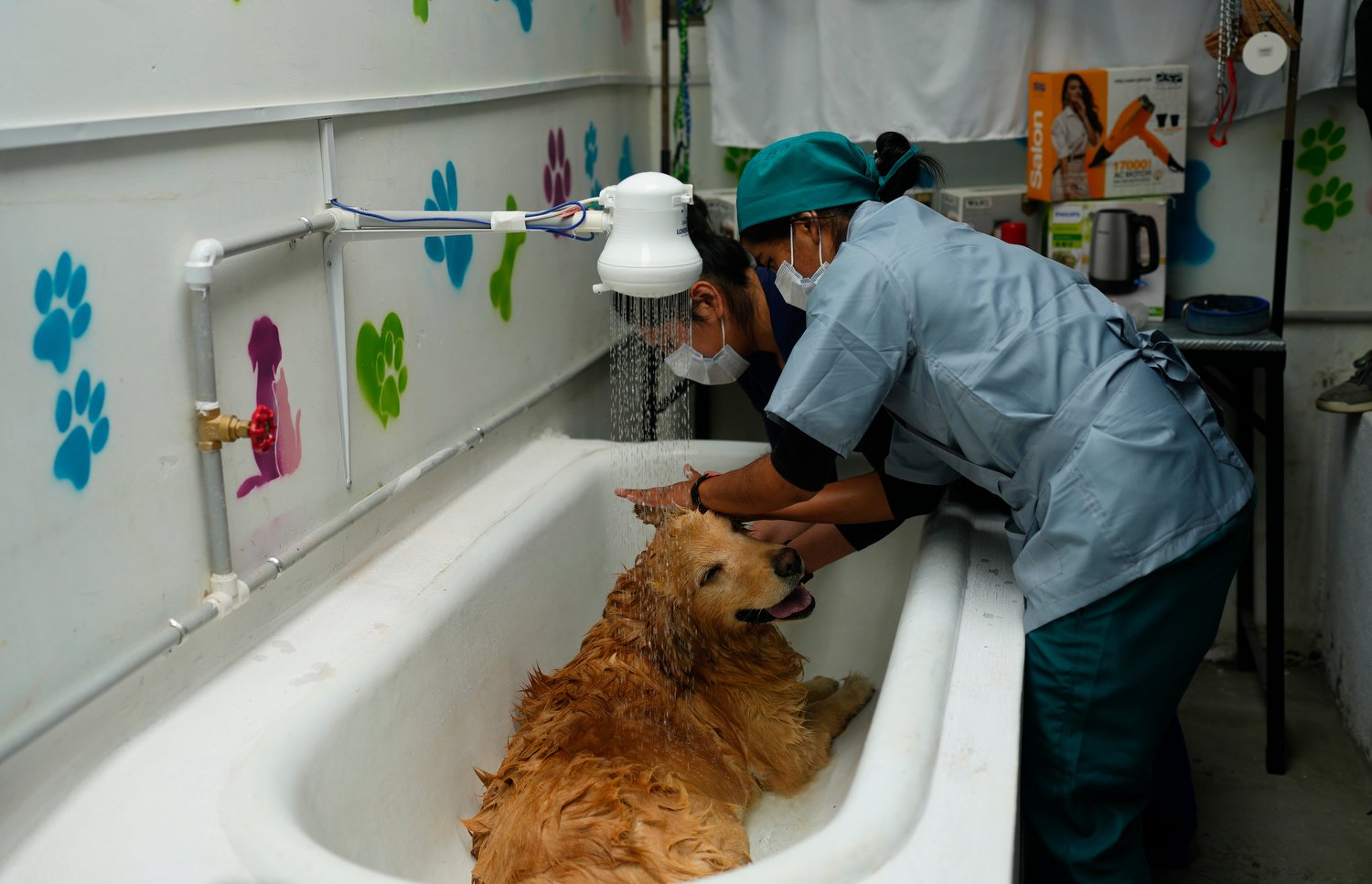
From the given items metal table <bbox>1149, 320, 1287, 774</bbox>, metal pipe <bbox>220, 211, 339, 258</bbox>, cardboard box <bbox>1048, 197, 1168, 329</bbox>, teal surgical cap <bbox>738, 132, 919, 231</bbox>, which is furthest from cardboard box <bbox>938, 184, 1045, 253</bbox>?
metal pipe <bbox>220, 211, 339, 258</bbox>

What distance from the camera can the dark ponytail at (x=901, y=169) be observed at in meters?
1.88

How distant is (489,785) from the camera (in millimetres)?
1805

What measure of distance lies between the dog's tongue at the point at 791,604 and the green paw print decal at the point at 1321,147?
6.27 feet

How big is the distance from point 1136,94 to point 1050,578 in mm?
1700

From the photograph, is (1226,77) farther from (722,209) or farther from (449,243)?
(449,243)

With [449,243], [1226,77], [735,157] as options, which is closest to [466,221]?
[449,243]

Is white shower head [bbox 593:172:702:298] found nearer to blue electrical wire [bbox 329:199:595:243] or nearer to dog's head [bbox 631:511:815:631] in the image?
blue electrical wire [bbox 329:199:595:243]

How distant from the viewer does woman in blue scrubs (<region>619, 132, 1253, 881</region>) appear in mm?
1652

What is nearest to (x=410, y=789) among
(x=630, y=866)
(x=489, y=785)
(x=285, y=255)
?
(x=489, y=785)

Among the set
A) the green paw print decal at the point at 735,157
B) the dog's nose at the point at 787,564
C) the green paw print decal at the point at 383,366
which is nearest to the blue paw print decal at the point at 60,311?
the green paw print decal at the point at 383,366

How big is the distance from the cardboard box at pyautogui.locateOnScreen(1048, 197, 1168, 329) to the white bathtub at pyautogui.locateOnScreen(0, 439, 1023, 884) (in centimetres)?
96

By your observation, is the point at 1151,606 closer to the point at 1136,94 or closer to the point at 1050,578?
the point at 1050,578

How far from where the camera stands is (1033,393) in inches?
65.6

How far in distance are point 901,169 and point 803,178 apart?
0.62ft
